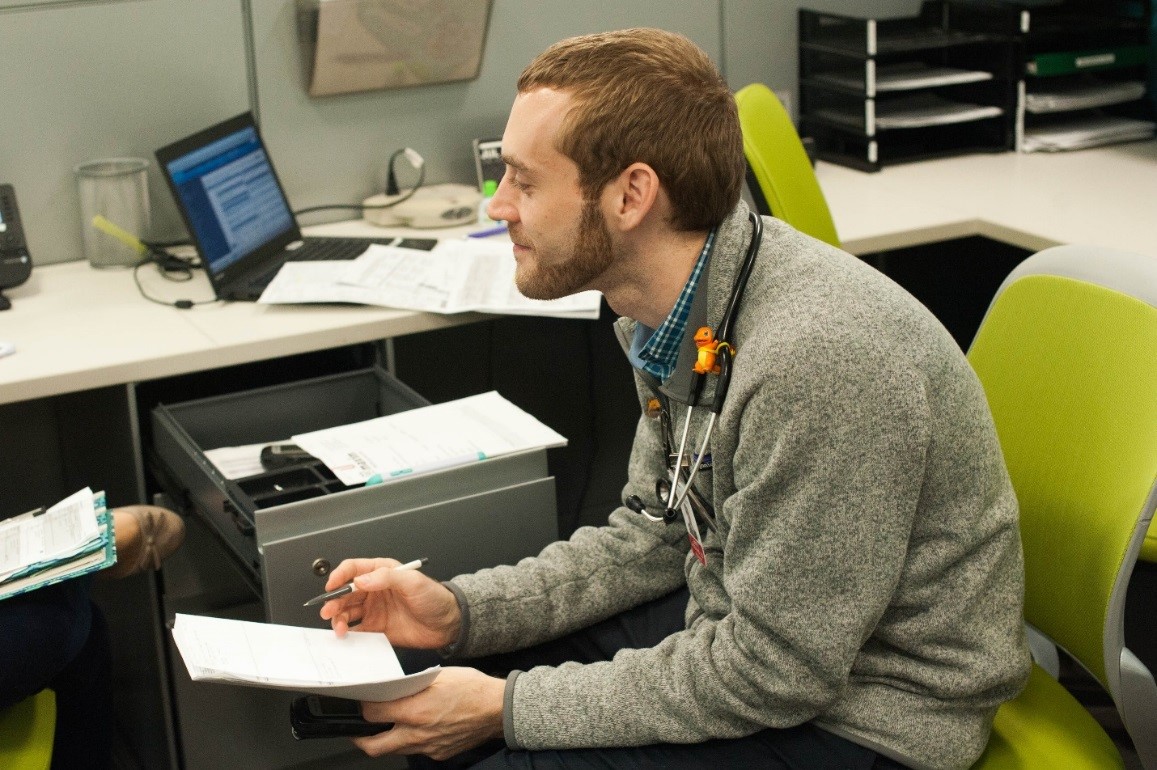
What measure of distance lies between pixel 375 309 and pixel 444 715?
2.79 ft

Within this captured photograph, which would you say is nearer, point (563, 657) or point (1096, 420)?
point (1096, 420)

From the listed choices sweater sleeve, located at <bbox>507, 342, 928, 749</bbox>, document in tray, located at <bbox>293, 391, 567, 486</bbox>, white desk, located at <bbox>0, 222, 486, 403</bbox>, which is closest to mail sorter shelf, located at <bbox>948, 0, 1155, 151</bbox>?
white desk, located at <bbox>0, 222, 486, 403</bbox>

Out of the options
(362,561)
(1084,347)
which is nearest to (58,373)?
(362,561)

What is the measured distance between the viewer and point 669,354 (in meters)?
1.26

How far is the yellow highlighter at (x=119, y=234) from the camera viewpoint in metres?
2.20

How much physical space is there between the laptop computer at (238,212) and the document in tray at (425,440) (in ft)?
1.60

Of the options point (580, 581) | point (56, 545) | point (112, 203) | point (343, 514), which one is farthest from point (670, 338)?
point (112, 203)

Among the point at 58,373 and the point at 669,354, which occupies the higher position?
the point at 669,354

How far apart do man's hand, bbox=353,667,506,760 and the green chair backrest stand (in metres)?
0.55

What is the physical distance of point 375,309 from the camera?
1.97 meters

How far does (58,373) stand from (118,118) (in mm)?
666

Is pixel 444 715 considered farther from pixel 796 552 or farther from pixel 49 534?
pixel 49 534

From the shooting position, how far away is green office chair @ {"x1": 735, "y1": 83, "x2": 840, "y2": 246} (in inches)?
80.7

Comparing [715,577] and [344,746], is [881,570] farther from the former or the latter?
[344,746]
